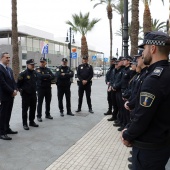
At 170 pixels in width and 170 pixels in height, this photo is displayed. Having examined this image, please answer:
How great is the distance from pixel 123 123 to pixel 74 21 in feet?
98.4

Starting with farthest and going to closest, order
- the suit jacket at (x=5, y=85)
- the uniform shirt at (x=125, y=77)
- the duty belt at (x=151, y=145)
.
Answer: the uniform shirt at (x=125, y=77) → the suit jacket at (x=5, y=85) → the duty belt at (x=151, y=145)

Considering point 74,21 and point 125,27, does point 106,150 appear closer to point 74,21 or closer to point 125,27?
point 125,27

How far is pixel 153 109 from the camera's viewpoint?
222 cm

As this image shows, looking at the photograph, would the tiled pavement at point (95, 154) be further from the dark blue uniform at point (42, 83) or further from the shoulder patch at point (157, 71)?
the shoulder patch at point (157, 71)

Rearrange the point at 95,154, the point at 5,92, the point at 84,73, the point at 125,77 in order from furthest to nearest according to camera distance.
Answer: the point at 84,73, the point at 125,77, the point at 5,92, the point at 95,154

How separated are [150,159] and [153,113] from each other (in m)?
0.43

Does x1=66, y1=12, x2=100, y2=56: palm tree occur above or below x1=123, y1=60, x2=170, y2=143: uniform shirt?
above

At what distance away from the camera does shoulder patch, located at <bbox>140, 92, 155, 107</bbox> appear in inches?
85.9

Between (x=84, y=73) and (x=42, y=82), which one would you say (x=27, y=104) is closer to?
(x=42, y=82)

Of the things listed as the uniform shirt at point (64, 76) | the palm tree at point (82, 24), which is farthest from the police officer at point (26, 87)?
the palm tree at point (82, 24)

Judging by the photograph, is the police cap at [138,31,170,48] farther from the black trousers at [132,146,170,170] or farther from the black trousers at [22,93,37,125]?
the black trousers at [22,93,37,125]

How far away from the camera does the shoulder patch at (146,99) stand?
7.16ft

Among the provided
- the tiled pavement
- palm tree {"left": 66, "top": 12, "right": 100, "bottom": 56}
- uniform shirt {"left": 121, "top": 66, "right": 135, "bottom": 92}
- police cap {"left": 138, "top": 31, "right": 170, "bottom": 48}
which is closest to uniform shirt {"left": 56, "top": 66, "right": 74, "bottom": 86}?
uniform shirt {"left": 121, "top": 66, "right": 135, "bottom": 92}

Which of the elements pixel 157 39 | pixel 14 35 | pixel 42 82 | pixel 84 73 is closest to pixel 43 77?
pixel 42 82
